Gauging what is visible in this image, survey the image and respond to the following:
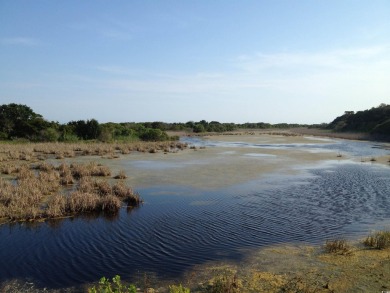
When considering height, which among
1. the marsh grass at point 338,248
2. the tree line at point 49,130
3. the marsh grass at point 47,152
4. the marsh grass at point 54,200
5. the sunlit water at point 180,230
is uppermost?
the tree line at point 49,130

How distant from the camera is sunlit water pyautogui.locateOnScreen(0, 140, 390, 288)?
364 inches

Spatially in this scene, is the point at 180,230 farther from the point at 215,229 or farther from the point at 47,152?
the point at 47,152

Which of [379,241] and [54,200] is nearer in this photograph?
[379,241]

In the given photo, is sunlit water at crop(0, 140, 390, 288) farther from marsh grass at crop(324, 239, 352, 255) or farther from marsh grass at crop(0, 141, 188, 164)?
marsh grass at crop(0, 141, 188, 164)

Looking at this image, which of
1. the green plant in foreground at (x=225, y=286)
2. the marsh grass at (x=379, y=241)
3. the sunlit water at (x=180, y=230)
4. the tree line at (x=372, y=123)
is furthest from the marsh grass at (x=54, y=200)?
the tree line at (x=372, y=123)

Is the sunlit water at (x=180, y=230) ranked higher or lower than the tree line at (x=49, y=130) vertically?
lower

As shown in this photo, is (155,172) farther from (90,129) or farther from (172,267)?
(90,129)

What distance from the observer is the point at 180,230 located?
12.4 m

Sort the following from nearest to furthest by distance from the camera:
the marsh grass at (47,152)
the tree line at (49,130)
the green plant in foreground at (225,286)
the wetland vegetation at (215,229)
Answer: the green plant in foreground at (225,286) < the wetland vegetation at (215,229) < the marsh grass at (47,152) < the tree line at (49,130)

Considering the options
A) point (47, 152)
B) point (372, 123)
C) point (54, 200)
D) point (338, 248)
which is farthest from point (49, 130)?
point (372, 123)

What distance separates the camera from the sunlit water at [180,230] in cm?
924

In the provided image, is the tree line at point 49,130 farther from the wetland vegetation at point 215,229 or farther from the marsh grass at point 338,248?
the marsh grass at point 338,248

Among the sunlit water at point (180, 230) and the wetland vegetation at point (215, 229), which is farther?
the sunlit water at point (180, 230)

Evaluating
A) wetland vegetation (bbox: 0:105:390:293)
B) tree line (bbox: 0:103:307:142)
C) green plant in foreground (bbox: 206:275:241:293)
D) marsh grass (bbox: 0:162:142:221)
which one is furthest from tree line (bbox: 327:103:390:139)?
green plant in foreground (bbox: 206:275:241:293)
